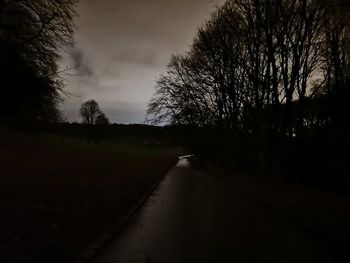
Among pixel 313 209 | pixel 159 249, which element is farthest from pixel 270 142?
pixel 159 249

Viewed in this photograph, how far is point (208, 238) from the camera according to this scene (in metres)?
8.74

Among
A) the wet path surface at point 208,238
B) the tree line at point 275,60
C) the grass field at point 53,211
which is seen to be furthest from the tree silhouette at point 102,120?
the wet path surface at point 208,238

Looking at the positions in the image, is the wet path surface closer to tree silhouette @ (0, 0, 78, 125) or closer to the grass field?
the grass field

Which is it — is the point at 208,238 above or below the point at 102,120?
below

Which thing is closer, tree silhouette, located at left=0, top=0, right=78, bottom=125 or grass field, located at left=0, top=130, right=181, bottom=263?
grass field, located at left=0, top=130, right=181, bottom=263

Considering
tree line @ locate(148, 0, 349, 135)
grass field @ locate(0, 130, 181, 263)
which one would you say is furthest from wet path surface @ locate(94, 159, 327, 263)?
tree line @ locate(148, 0, 349, 135)

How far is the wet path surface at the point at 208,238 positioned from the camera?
7254mm

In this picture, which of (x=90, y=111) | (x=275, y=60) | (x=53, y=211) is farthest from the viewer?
(x=90, y=111)

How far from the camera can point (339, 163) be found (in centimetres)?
2297

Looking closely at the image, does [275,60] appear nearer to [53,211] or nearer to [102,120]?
[53,211]

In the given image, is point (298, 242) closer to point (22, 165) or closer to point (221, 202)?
point (221, 202)

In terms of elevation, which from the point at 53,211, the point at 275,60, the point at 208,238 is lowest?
the point at 208,238

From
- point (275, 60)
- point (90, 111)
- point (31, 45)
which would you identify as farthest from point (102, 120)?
point (275, 60)

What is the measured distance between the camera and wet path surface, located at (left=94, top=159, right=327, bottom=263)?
7254 millimetres
